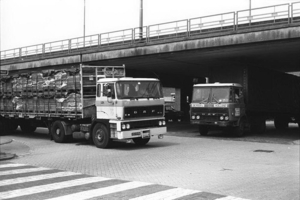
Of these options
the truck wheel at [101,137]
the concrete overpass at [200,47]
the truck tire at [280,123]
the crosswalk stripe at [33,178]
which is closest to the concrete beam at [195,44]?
the concrete overpass at [200,47]

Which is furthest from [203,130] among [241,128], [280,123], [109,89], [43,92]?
[280,123]

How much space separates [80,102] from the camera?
53.1 feet

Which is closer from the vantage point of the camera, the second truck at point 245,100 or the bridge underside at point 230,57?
the second truck at point 245,100

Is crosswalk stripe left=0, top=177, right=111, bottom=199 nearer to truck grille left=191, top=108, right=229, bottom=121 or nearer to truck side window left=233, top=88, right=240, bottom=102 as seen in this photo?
truck grille left=191, top=108, right=229, bottom=121

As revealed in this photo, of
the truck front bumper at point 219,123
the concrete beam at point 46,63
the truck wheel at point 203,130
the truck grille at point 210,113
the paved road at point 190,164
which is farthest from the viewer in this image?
the concrete beam at point 46,63

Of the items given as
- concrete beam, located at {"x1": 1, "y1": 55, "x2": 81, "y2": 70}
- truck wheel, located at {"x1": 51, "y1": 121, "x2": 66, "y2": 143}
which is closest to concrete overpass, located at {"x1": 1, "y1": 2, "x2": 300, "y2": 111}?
concrete beam, located at {"x1": 1, "y1": 55, "x2": 81, "y2": 70}

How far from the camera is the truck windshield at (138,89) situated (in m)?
14.5

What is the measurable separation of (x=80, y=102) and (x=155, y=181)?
841 cm

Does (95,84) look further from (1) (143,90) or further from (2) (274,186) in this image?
(2) (274,186)

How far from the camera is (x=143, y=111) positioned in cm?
1480

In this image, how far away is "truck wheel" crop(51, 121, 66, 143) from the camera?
1709cm

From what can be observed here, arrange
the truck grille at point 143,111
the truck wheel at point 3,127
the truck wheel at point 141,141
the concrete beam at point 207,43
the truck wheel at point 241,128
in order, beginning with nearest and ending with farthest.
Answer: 1. the truck grille at point 143,111
2. the truck wheel at point 141,141
3. the concrete beam at point 207,43
4. the truck wheel at point 241,128
5. the truck wheel at point 3,127

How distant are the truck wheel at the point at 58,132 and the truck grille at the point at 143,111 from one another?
4222mm

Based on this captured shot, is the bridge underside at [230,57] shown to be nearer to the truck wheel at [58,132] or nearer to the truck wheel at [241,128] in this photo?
the truck wheel at [241,128]
